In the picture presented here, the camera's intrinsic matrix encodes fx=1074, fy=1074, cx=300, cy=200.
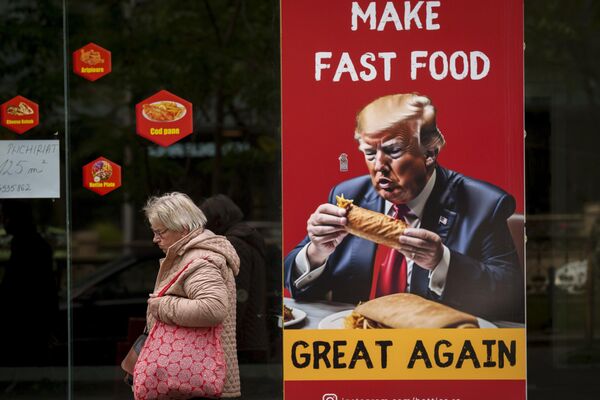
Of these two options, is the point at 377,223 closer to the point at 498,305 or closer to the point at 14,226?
the point at 498,305

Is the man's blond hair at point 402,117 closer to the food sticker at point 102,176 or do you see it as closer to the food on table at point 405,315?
the food on table at point 405,315

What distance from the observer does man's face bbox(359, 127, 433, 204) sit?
681 cm

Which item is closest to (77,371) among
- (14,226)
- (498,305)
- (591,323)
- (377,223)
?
(14,226)

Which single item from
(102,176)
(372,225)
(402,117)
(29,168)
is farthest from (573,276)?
(29,168)

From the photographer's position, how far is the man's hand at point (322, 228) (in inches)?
269

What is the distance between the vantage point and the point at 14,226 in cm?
782

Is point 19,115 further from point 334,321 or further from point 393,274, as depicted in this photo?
point 393,274

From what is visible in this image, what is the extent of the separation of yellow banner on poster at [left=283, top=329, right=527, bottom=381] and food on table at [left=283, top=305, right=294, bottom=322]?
92 millimetres

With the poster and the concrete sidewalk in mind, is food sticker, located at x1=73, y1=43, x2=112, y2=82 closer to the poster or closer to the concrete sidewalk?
the poster

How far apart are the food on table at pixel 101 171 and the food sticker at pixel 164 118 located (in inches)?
13.1

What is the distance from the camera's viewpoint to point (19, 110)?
764 centimetres

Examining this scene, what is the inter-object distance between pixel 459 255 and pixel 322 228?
882 millimetres

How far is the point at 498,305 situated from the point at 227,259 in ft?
6.49

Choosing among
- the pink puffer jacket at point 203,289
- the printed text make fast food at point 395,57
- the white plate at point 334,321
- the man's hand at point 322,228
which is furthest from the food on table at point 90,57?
the white plate at point 334,321
